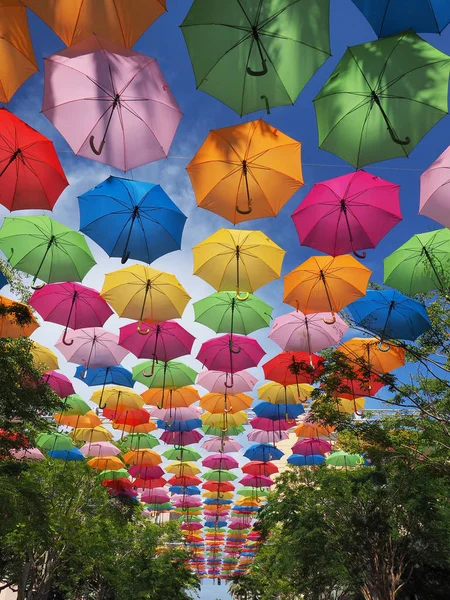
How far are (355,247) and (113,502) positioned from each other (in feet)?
55.0

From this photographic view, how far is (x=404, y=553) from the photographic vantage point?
13.4 metres

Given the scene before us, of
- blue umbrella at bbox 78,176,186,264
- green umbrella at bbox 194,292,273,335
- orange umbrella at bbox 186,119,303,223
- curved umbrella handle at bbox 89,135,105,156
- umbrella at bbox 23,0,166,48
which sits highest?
green umbrella at bbox 194,292,273,335

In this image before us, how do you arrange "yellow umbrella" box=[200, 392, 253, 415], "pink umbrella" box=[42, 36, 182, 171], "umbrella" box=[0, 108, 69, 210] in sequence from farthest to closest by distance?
"yellow umbrella" box=[200, 392, 253, 415], "umbrella" box=[0, 108, 69, 210], "pink umbrella" box=[42, 36, 182, 171]

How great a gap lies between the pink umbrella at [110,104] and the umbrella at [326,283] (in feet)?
12.9

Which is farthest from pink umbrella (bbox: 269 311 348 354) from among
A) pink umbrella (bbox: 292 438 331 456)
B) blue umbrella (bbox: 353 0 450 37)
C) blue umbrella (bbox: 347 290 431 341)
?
pink umbrella (bbox: 292 438 331 456)

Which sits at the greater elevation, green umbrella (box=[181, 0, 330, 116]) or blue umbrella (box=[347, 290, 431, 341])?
blue umbrella (box=[347, 290, 431, 341])

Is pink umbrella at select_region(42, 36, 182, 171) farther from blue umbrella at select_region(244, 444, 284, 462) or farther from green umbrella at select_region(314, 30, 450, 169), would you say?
blue umbrella at select_region(244, 444, 284, 462)

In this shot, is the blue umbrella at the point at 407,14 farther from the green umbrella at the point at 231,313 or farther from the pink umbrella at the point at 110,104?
the green umbrella at the point at 231,313

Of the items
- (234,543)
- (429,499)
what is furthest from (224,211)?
(234,543)

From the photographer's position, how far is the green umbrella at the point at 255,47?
197 inches

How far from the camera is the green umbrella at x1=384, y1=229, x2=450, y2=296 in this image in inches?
337

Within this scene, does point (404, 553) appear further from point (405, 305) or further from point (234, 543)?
point (234, 543)

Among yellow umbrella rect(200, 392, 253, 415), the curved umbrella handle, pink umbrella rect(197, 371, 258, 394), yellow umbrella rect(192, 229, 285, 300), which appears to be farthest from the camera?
yellow umbrella rect(200, 392, 253, 415)

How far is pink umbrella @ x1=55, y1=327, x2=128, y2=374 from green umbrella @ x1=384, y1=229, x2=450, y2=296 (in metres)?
6.58
